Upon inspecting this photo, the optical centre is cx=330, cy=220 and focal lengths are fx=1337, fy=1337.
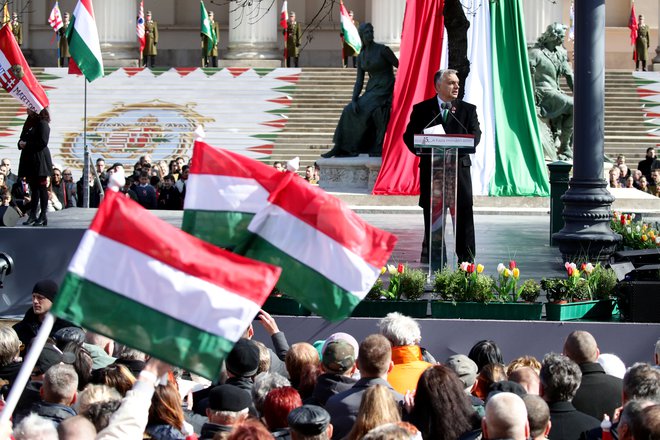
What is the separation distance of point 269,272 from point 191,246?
0.84 ft

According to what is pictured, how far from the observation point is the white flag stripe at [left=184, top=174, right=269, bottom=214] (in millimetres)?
5391

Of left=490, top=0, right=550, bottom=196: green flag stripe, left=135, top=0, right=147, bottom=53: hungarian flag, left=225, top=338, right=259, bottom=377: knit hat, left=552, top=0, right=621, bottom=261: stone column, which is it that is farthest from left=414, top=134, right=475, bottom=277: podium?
left=135, top=0, right=147, bottom=53: hungarian flag

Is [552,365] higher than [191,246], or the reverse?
[191,246]

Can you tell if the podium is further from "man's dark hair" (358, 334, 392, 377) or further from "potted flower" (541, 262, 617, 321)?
"man's dark hair" (358, 334, 392, 377)

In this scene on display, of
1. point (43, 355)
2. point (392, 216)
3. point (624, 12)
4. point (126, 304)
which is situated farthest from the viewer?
point (624, 12)

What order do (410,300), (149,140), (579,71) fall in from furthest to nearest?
(149,140), (579,71), (410,300)

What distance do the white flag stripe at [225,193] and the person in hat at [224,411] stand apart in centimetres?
78

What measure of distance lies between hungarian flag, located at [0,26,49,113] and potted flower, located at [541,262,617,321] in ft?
28.4

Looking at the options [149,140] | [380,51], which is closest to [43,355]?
[380,51]

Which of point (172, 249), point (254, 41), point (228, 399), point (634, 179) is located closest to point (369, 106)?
point (634, 179)

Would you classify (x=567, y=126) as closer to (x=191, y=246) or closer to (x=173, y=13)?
(x=191, y=246)

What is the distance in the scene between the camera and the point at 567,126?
75.0 ft

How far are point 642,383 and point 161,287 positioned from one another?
6.86ft

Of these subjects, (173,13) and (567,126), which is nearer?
(567,126)
